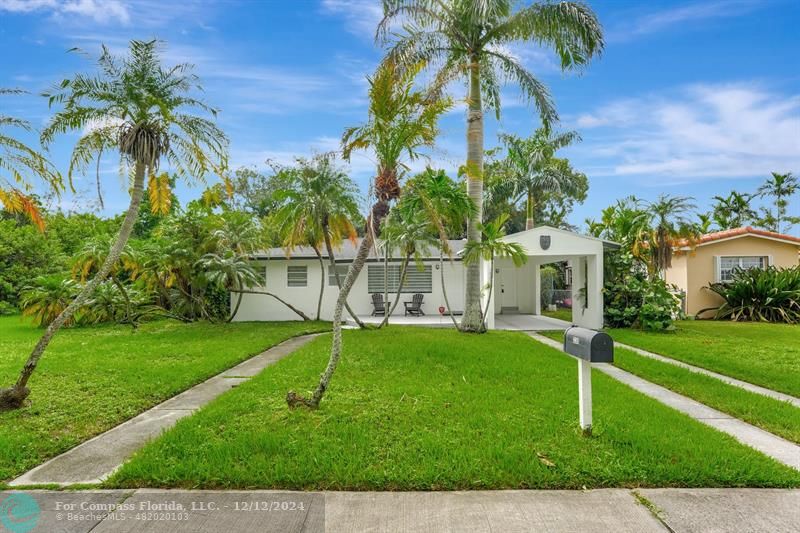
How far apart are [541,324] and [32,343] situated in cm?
1526

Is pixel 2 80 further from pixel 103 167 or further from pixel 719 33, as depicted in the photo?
pixel 719 33

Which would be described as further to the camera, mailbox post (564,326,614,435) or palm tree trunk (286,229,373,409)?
palm tree trunk (286,229,373,409)

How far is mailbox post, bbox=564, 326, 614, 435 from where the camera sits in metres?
4.31

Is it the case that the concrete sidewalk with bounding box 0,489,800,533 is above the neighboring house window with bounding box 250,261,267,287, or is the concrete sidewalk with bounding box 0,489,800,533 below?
below

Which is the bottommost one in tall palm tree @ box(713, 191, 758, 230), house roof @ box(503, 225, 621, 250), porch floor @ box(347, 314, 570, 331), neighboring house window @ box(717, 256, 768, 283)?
porch floor @ box(347, 314, 570, 331)

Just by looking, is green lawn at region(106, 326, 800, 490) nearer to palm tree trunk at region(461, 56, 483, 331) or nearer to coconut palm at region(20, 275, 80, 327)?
palm tree trunk at region(461, 56, 483, 331)

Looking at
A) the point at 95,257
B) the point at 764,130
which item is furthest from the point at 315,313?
the point at 764,130

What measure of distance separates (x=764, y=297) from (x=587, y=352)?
16.9 metres

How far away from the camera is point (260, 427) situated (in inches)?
195

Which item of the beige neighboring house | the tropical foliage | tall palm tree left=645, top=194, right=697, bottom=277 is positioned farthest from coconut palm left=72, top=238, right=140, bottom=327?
the tropical foliage

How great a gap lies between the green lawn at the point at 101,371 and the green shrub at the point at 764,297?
613 inches

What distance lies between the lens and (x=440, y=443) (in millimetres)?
4477

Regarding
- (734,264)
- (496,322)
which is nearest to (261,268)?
(496,322)

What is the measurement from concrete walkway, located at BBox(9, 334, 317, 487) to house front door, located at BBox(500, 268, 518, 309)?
15127mm
